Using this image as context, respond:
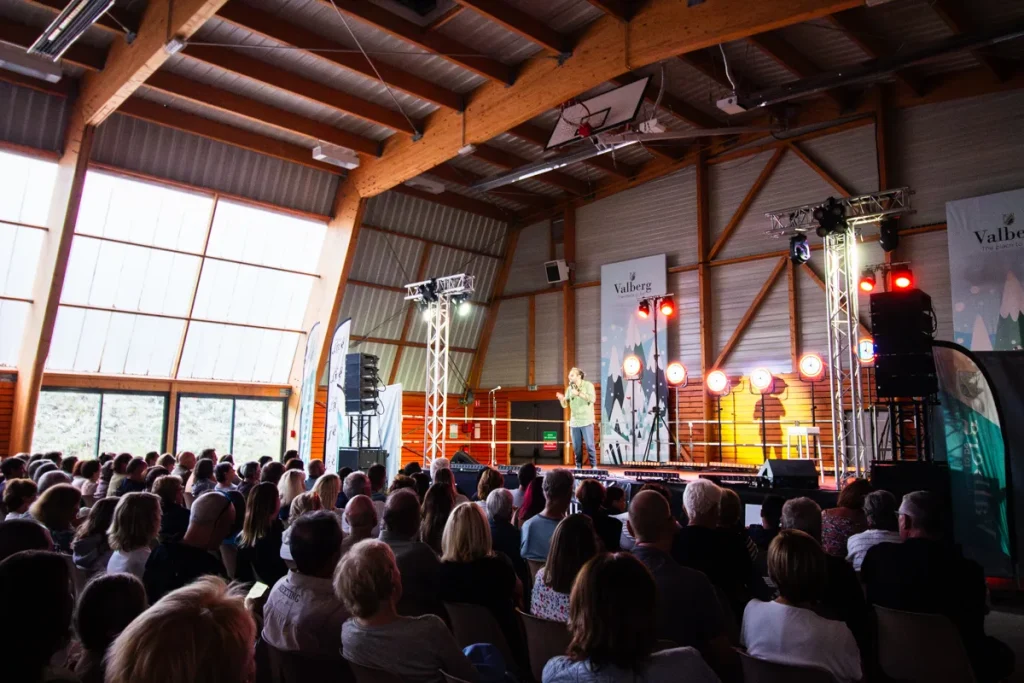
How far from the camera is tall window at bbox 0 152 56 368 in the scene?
37.6 ft

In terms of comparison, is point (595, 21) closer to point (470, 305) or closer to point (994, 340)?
point (994, 340)

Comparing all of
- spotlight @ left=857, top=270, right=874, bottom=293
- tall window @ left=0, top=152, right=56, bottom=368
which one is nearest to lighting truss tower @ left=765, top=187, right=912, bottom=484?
spotlight @ left=857, top=270, right=874, bottom=293

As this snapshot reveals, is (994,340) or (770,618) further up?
(994,340)

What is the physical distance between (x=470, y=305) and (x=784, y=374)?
7.76 m

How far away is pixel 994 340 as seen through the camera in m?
10.9

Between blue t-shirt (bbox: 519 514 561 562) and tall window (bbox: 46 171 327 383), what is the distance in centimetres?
1127

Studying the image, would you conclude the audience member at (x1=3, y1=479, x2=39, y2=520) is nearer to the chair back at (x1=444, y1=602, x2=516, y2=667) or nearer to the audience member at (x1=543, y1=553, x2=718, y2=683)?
the chair back at (x1=444, y1=602, x2=516, y2=667)

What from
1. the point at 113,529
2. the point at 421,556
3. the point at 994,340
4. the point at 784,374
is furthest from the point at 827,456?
the point at 113,529

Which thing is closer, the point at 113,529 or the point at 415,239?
the point at 113,529

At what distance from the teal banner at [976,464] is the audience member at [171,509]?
6.16 meters

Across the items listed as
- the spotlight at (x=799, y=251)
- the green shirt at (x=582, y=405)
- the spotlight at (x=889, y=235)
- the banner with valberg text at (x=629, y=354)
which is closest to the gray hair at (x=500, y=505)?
the green shirt at (x=582, y=405)

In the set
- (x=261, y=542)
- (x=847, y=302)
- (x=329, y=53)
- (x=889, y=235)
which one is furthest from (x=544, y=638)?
(x=889, y=235)

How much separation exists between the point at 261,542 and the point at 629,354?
12.1 m

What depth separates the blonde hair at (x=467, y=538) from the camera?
10.8 ft
